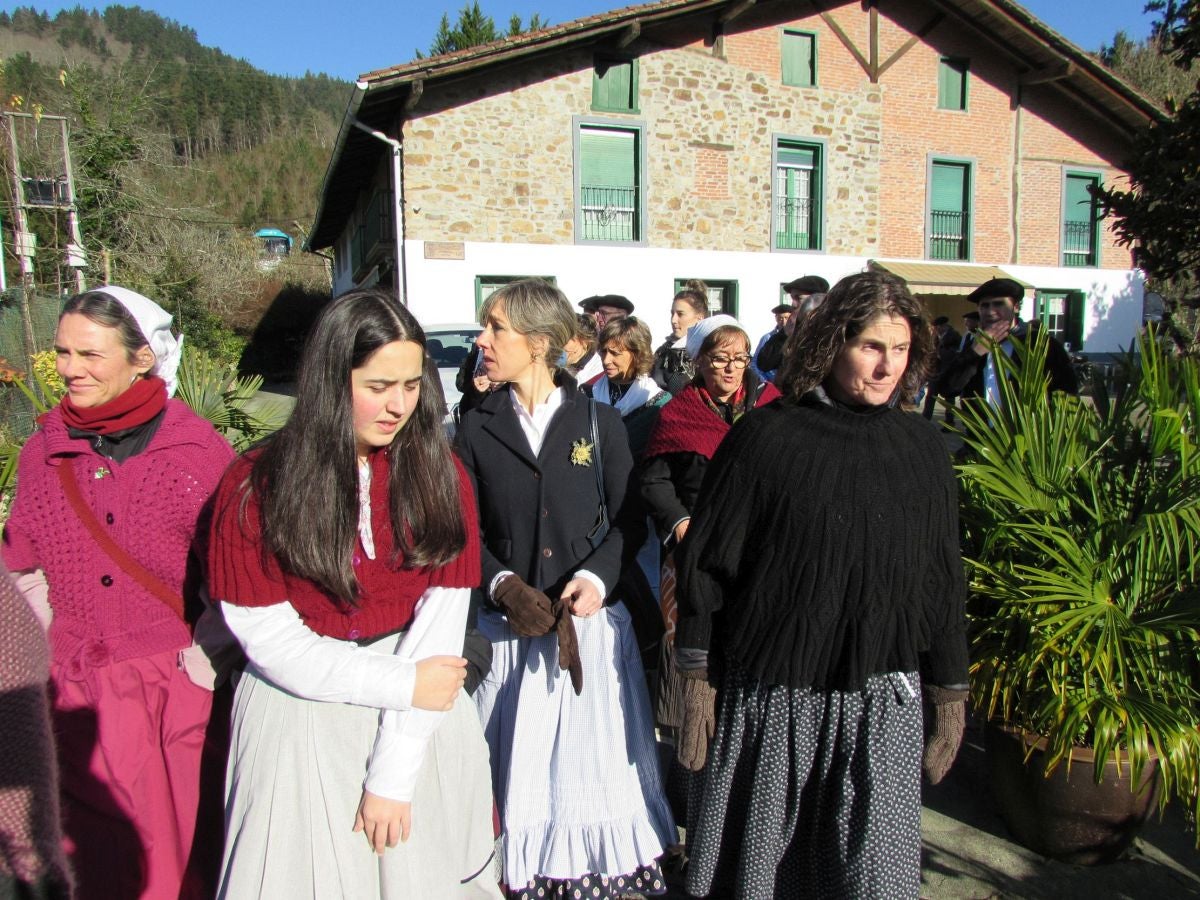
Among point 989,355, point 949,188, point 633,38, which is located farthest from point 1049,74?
point 989,355

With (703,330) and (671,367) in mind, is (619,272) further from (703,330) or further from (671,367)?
(703,330)

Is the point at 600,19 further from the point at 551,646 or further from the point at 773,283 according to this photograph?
the point at 551,646

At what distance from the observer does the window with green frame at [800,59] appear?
1622cm

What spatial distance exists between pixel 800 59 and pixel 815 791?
16.9 meters

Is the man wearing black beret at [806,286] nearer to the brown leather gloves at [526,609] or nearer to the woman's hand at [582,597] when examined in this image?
the woman's hand at [582,597]

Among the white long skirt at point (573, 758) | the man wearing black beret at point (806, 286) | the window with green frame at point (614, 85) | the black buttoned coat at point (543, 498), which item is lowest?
the white long skirt at point (573, 758)

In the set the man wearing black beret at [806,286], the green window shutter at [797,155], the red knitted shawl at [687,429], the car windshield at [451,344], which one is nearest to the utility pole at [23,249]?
the car windshield at [451,344]

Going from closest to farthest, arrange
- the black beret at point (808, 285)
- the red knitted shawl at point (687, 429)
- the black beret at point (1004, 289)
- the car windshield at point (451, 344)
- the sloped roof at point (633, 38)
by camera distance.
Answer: the red knitted shawl at point (687, 429)
the black beret at point (1004, 289)
the black beret at point (808, 285)
the car windshield at point (451, 344)
the sloped roof at point (633, 38)

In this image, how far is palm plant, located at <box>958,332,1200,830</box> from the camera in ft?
8.36

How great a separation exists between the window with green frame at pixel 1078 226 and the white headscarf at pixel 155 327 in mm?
20462

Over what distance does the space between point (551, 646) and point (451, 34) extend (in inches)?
1341

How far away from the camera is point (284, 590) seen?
1.62 metres

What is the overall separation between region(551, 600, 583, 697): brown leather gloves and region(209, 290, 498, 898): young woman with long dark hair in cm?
55

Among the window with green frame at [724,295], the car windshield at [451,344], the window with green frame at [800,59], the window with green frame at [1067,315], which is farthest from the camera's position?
the window with green frame at [1067,315]
